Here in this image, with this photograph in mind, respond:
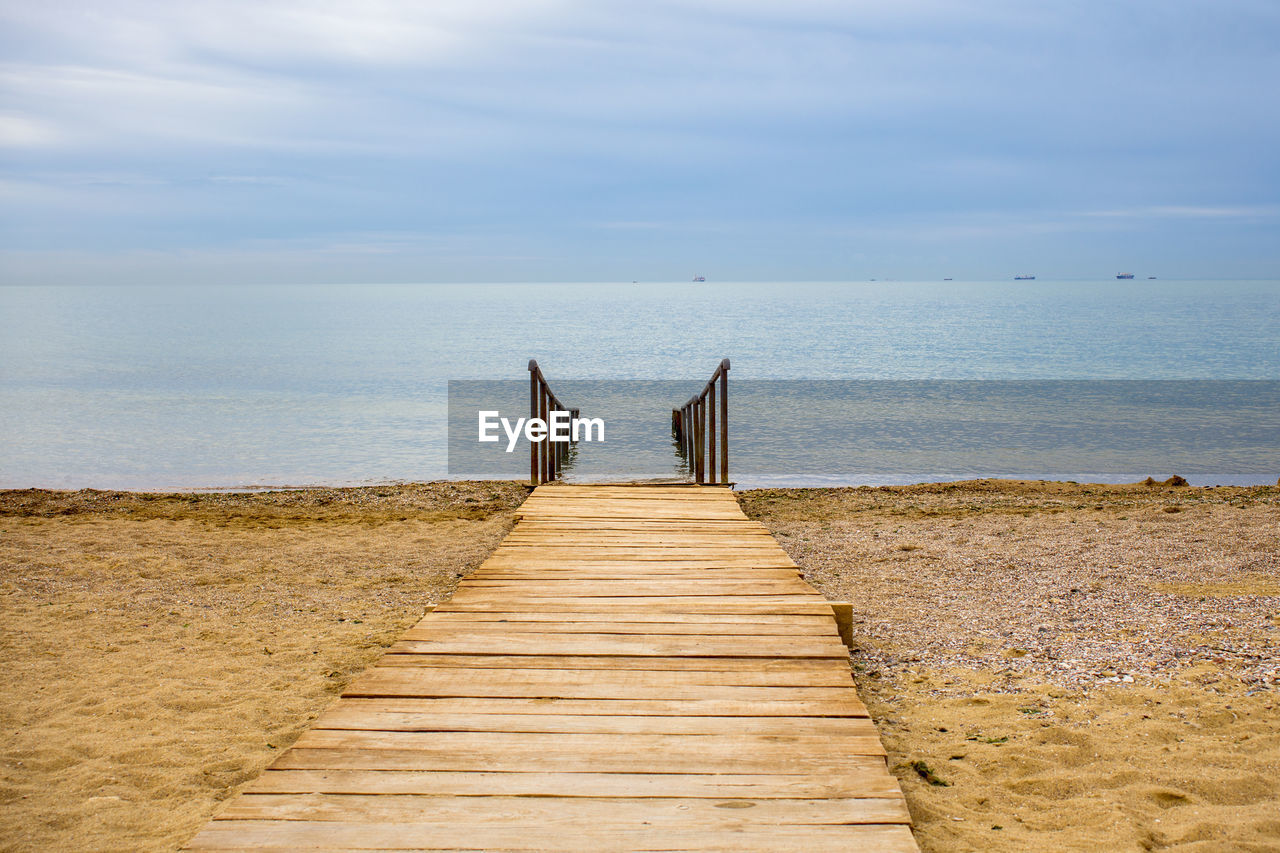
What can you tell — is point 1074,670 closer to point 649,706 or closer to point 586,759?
point 649,706

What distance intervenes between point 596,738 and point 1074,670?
8.44 feet

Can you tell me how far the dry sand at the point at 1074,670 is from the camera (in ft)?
9.40

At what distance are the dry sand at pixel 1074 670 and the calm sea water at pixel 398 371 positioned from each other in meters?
7.00

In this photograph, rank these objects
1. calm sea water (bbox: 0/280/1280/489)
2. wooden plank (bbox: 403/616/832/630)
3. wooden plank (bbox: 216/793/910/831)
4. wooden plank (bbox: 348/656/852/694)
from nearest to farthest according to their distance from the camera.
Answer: wooden plank (bbox: 216/793/910/831) → wooden plank (bbox: 348/656/852/694) → wooden plank (bbox: 403/616/832/630) → calm sea water (bbox: 0/280/1280/489)

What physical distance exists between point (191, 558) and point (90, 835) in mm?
5034

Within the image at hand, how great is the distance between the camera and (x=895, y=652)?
478 cm

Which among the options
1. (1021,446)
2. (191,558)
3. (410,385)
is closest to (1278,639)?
(191,558)

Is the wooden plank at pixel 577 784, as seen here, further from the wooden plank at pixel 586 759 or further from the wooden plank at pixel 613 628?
the wooden plank at pixel 613 628

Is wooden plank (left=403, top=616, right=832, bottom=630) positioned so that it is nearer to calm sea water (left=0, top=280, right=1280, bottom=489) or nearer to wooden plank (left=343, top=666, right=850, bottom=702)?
wooden plank (left=343, top=666, right=850, bottom=702)

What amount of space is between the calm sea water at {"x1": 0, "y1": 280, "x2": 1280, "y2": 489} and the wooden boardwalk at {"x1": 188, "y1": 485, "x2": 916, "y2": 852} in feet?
34.8

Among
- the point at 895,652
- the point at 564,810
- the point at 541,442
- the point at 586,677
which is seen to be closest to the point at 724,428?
the point at 541,442

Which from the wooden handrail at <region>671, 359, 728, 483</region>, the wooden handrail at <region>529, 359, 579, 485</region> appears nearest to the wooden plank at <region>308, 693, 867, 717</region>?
the wooden handrail at <region>671, 359, 728, 483</region>

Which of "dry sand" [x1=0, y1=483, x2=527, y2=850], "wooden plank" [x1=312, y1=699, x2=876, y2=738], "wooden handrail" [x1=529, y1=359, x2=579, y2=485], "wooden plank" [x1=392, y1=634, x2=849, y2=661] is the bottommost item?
"dry sand" [x1=0, y1=483, x2=527, y2=850]

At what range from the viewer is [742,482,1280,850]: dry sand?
2.87 m
